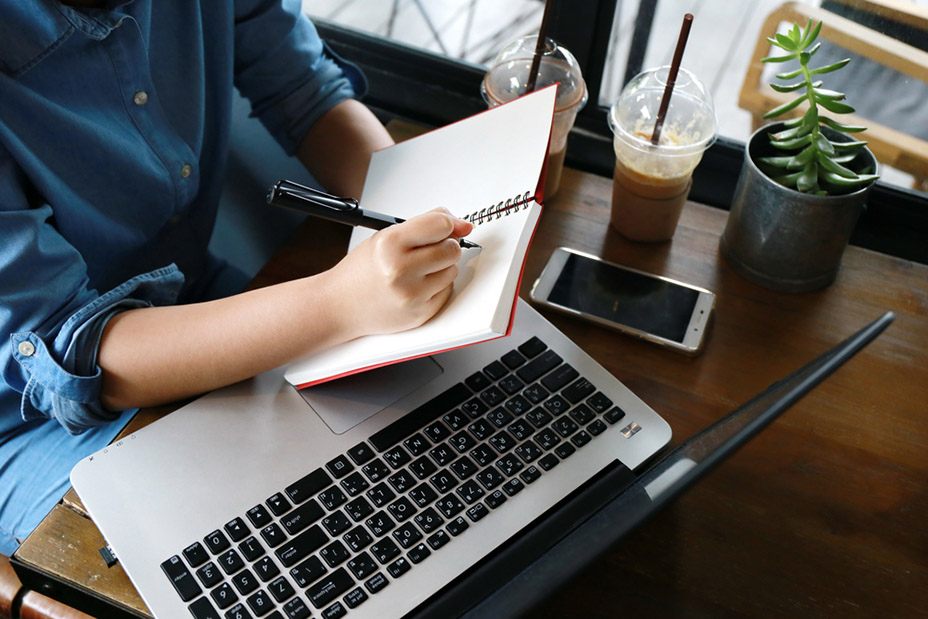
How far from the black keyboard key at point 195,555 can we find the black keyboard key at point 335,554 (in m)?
0.09

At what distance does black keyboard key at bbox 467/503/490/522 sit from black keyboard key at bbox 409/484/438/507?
30 millimetres

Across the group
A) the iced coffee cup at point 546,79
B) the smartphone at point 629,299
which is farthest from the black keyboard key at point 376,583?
the iced coffee cup at point 546,79

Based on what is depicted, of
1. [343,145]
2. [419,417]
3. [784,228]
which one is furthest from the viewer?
[343,145]

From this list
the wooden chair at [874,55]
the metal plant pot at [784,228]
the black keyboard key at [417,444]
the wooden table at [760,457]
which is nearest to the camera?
the wooden table at [760,457]

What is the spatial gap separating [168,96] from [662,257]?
0.54 meters

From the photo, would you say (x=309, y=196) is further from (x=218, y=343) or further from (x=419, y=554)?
(x=419, y=554)

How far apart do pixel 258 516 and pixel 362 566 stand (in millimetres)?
91

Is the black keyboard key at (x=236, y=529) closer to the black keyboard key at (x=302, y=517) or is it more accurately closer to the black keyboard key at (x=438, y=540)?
the black keyboard key at (x=302, y=517)

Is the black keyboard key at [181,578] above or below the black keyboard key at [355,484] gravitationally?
below

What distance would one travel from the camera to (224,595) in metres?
0.57

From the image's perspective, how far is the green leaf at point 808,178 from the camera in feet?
2.46

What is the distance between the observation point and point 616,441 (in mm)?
671

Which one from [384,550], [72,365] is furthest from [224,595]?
[72,365]

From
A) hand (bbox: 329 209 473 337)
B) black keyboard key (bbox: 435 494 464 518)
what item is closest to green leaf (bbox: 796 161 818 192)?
hand (bbox: 329 209 473 337)
